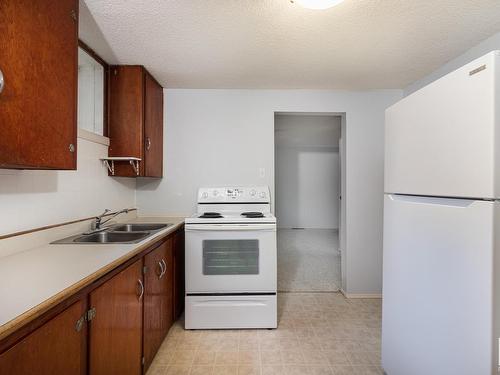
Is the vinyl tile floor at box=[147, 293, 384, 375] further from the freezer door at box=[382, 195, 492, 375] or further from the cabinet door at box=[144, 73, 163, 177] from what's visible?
the cabinet door at box=[144, 73, 163, 177]

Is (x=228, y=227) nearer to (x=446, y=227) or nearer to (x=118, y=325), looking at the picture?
(x=118, y=325)

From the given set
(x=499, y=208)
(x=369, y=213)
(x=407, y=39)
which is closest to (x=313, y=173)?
(x=369, y=213)

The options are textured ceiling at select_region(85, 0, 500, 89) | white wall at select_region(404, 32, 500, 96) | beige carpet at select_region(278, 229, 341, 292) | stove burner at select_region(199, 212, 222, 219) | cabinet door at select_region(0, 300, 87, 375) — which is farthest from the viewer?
beige carpet at select_region(278, 229, 341, 292)

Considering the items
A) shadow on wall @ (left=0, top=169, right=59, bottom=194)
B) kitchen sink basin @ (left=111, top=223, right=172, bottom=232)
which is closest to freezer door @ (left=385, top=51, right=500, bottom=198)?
kitchen sink basin @ (left=111, top=223, right=172, bottom=232)

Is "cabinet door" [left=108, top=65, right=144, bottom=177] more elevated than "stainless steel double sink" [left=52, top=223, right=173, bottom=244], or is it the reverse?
"cabinet door" [left=108, top=65, right=144, bottom=177]

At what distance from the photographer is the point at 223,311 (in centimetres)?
200

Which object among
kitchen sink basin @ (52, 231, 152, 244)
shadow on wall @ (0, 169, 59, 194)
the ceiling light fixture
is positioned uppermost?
the ceiling light fixture

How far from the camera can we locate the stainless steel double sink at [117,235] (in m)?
1.54

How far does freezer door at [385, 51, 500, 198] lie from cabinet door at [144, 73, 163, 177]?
1922 millimetres

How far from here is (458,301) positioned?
958 millimetres

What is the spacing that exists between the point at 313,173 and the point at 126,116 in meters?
5.04

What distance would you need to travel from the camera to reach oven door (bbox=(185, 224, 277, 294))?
200 centimetres

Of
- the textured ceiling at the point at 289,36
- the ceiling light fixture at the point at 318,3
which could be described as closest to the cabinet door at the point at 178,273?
the textured ceiling at the point at 289,36

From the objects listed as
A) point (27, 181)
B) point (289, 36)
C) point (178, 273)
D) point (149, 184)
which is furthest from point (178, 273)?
point (289, 36)
